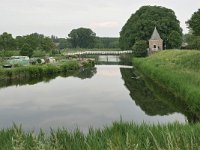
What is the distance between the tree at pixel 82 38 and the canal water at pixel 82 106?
11629cm

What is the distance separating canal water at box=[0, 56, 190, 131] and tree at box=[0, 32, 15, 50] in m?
41.0

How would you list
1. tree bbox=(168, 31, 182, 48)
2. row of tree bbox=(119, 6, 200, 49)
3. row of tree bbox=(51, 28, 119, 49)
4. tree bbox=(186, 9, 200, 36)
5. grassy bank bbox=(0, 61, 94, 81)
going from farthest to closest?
row of tree bbox=(51, 28, 119, 49)
row of tree bbox=(119, 6, 200, 49)
tree bbox=(168, 31, 182, 48)
tree bbox=(186, 9, 200, 36)
grassy bank bbox=(0, 61, 94, 81)

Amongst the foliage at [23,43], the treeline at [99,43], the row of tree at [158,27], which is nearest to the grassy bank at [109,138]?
the foliage at [23,43]

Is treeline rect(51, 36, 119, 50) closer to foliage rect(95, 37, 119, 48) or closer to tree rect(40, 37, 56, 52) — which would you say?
foliage rect(95, 37, 119, 48)

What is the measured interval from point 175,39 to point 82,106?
5643 centimetres

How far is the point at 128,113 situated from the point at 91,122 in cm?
320

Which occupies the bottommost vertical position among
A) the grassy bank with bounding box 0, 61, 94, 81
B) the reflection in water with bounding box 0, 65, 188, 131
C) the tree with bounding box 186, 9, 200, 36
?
the reflection in water with bounding box 0, 65, 188, 131

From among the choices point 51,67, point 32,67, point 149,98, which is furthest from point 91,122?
point 51,67

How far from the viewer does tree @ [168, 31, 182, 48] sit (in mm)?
75731

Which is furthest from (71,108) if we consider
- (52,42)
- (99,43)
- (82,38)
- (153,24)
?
(99,43)

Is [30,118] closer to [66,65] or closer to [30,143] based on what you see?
[30,143]

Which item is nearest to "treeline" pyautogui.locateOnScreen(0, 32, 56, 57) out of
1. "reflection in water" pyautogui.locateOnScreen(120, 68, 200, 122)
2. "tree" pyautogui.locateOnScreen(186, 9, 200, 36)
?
"tree" pyautogui.locateOnScreen(186, 9, 200, 36)

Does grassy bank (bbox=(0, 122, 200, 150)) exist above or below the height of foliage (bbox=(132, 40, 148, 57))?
below

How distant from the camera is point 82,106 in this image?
23.1m
